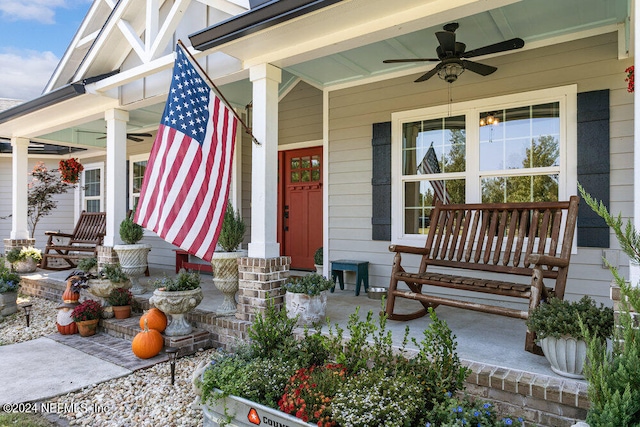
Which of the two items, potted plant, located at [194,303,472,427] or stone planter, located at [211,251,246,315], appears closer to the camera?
potted plant, located at [194,303,472,427]

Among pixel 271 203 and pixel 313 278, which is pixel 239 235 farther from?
pixel 313 278

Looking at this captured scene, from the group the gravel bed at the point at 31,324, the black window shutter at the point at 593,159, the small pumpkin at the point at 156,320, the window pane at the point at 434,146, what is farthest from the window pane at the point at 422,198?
the gravel bed at the point at 31,324

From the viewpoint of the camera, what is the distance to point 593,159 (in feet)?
11.0

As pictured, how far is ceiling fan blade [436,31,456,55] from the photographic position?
3132 mm

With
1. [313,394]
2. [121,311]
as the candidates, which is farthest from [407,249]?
[121,311]

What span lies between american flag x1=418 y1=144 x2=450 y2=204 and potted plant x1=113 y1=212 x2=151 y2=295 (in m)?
3.46

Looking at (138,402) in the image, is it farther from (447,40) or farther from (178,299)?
(447,40)

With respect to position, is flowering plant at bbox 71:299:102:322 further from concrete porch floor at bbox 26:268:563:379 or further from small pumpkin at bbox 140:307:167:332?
small pumpkin at bbox 140:307:167:332

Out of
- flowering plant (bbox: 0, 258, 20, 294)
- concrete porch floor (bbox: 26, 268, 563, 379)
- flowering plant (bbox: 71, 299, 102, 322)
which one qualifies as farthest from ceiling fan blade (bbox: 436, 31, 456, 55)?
flowering plant (bbox: 0, 258, 20, 294)

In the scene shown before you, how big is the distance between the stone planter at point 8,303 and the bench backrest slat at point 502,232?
16.7 ft

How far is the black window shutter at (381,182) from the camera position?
4508 millimetres

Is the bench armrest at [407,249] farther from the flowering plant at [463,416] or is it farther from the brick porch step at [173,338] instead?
the brick porch step at [173,338]

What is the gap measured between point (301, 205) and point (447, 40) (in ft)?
10.6

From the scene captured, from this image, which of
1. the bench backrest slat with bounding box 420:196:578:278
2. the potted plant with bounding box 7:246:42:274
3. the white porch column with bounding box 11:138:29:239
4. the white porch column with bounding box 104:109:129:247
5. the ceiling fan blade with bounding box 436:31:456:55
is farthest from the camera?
the white porch column with bounding box 11:138:29:239
